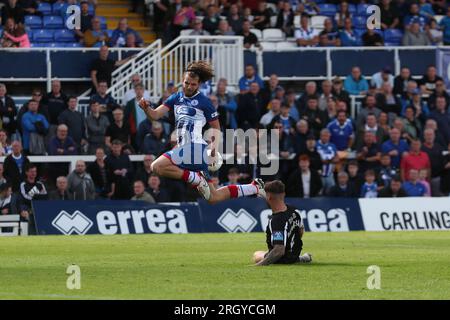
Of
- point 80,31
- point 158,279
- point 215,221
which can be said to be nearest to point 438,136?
point 215,221

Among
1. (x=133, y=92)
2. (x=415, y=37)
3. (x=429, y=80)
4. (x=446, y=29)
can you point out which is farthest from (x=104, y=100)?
(x=446, y=29)

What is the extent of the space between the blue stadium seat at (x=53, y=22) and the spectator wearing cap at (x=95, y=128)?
10.9ft

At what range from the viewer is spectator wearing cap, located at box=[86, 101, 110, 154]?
29078 mm

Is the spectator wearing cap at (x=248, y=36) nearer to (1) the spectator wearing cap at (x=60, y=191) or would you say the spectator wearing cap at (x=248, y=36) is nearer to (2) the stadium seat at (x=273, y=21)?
(2) the stadium seat at (x=273, y=21)

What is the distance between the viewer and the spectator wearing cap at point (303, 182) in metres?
29.1

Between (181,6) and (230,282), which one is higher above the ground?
(181,6)

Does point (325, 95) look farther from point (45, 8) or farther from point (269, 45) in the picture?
point (45, 8)

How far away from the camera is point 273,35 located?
33906mm

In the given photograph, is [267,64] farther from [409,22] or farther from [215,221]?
[215,221]

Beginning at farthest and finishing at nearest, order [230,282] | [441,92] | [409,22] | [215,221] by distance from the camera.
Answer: [409,22], [441,92], [215,221], [230,282]
